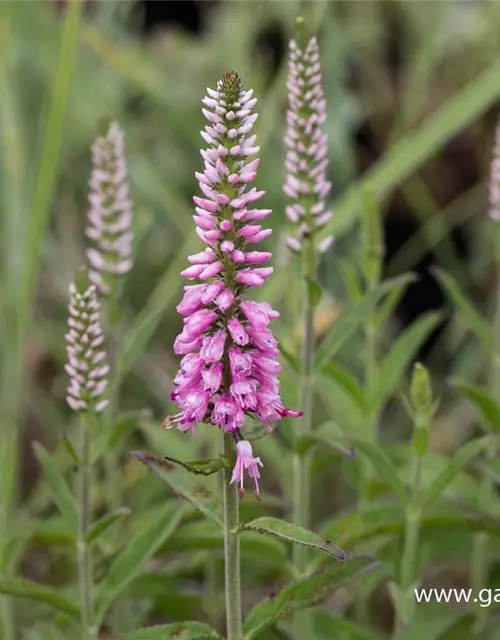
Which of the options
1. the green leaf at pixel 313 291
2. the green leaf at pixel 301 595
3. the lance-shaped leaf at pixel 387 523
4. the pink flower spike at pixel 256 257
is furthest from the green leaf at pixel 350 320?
the pink flower spike at pixel 256 257

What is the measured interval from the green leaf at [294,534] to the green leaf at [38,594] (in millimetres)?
597

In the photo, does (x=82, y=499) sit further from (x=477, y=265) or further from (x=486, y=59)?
(x=486, y=59)

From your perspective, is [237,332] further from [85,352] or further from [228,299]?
[85,352]

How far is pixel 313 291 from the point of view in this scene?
1.93 meters

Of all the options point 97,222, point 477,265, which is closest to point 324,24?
point 477,265

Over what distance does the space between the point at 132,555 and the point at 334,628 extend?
0.60m

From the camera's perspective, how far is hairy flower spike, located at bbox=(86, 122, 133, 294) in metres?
2.16

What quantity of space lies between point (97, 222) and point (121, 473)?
1.34 meters

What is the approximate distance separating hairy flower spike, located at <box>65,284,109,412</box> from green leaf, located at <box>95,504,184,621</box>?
0.33m

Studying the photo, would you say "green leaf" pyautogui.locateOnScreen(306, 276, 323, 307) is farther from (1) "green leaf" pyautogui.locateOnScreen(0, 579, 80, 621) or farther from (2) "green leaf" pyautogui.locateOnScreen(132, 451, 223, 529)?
(1) "green leaf" pyautogui.locateOnScreen(0, 579, 80, 621)

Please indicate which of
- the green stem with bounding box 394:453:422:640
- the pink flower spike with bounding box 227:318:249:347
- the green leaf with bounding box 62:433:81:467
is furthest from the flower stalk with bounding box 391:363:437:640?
the green leaf with bounding box 62:433:81:467

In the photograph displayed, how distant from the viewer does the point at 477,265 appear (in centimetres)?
408

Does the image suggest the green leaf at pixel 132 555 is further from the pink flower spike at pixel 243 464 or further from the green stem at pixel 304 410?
the pink flower spike at pixel 243 464

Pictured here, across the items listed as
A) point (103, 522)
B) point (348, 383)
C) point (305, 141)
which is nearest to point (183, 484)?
point (103, 522)
